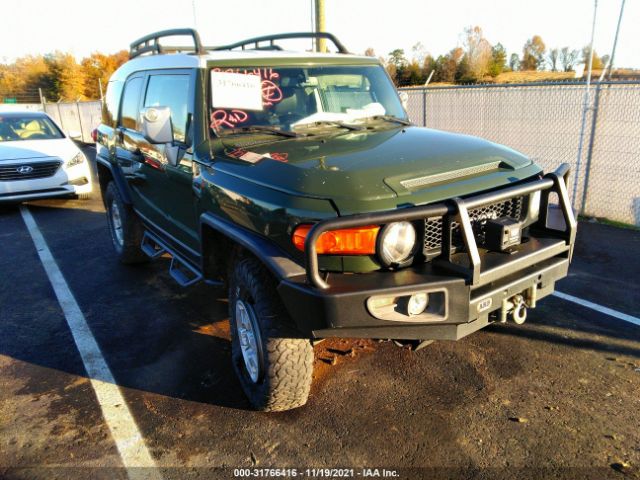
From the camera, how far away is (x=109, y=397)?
342cm

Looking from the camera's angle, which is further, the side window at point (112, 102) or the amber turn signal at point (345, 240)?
the side window at point (112, 102)

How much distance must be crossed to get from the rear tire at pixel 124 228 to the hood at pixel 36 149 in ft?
12.0

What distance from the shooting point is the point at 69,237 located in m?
7.35

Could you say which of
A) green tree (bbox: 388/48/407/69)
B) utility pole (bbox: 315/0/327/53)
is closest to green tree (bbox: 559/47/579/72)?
green tree (bbox: 388/48/407/69)

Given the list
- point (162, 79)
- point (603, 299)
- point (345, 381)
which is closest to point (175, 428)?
point (345, 381)

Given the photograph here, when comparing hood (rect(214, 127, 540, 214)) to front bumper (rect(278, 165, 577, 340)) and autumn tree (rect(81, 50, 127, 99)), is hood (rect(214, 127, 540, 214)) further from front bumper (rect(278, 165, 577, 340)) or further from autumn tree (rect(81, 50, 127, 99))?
autumn tree (rect(81, 50, 127, 99))

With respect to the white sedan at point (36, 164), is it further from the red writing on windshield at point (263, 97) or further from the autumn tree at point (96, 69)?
the autumn tree at point (96, 69)

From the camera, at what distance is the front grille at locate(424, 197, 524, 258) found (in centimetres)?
272

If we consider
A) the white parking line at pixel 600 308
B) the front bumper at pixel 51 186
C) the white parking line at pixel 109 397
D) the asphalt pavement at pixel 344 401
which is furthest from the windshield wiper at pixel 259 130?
the front bumper at pixel 51 186

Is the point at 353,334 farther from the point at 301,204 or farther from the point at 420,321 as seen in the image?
the point at 301,204

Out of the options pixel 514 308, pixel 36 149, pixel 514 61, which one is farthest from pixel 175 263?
pixel 514 61

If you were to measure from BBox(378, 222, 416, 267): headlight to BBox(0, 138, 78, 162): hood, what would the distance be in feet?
27.2

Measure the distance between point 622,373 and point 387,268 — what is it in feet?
6.49

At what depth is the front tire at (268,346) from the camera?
2.86 meters
